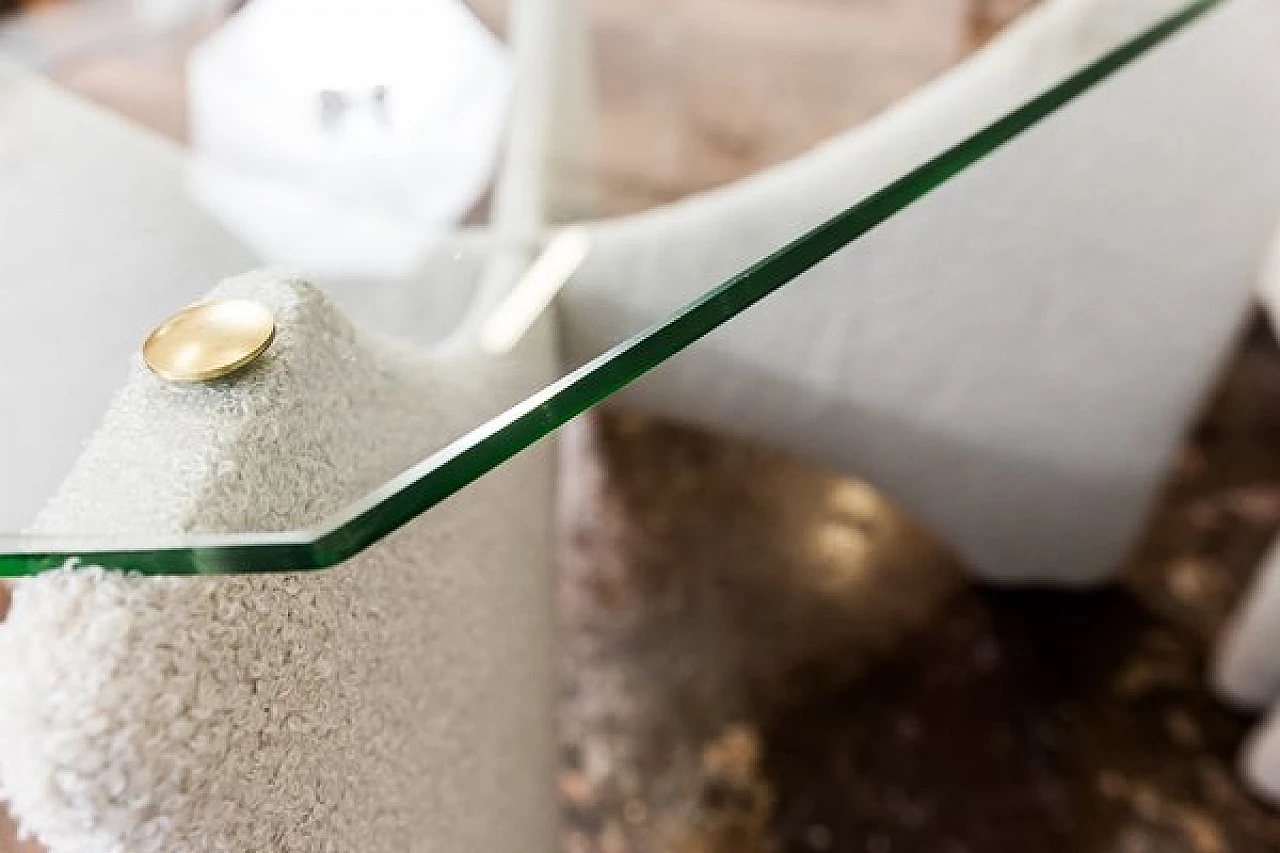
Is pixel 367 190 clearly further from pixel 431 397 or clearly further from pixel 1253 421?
pixel 1253 421

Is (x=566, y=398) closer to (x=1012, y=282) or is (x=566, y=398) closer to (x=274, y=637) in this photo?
(x=274, y=637)

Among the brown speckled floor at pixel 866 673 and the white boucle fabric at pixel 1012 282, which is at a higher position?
the white boucle fabric at pixel 1012 282

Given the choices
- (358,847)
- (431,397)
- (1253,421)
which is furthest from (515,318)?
(1253,421)

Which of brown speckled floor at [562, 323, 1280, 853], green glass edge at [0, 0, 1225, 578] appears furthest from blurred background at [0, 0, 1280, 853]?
green glass edge at [0, 0, 1225, 578]

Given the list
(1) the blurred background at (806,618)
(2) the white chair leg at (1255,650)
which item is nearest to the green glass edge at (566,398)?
(1) the blurred background at (806,618)

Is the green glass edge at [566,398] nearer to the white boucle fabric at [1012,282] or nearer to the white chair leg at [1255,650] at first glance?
the white boucle fabric at [1012,282]

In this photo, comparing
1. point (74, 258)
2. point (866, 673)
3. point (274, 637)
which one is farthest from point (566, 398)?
point (866, 673)
